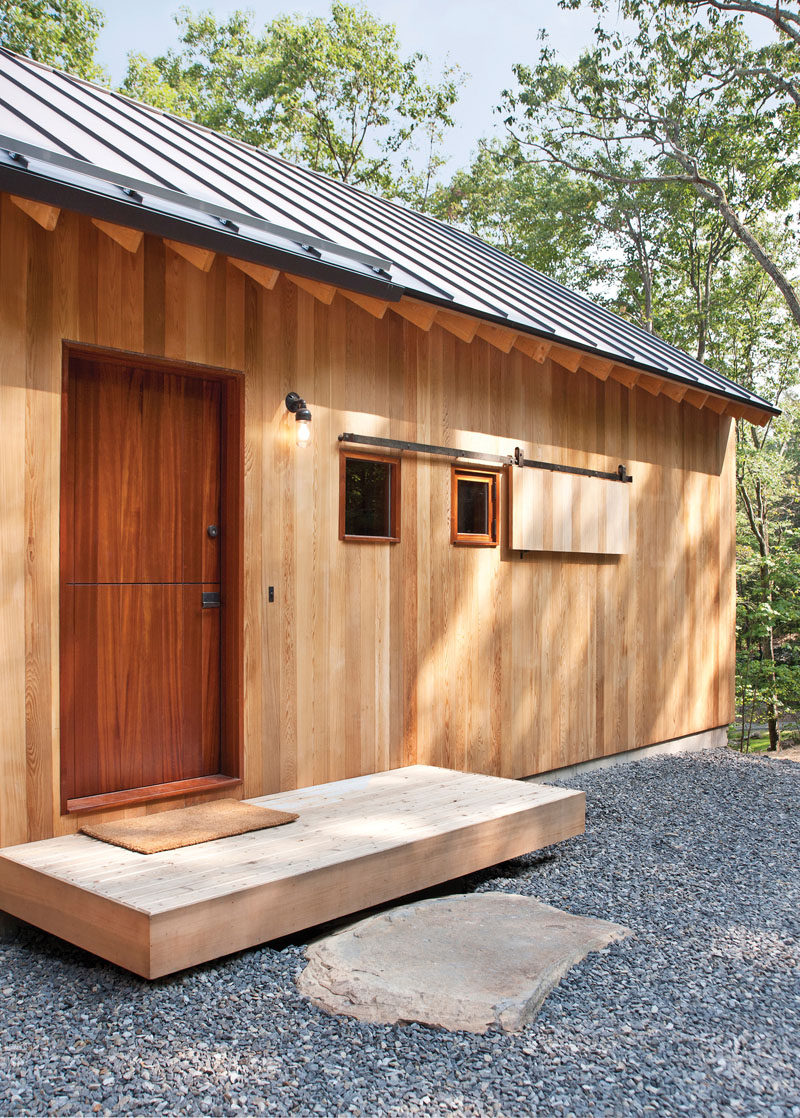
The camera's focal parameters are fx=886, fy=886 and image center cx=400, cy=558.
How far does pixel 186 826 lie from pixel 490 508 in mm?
2767

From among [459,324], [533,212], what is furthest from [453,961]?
[533,212]

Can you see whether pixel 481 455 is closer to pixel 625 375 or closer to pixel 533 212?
pixel 625 375

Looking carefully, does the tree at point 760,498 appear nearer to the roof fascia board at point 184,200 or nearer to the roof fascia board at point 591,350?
the roof fascia board at point 591,350

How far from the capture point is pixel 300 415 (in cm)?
410

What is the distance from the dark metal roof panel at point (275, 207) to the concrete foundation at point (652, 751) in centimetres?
271

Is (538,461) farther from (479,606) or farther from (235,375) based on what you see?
(235,375)

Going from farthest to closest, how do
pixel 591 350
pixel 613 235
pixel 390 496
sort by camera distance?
1. pixel 613 235
2. pixel 591 350
3. pixel 390 496

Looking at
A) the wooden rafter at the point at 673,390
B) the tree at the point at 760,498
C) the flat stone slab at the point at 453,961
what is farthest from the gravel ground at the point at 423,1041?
the tree at the point at 760,498

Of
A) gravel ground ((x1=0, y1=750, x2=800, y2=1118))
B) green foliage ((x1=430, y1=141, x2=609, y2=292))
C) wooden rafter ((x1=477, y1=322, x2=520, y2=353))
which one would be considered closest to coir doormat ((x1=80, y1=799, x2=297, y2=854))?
gravel ground ((x1=0, y1=750, x2=800, y2=1118))

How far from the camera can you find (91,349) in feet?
11.4

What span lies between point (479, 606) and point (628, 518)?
1819 millimetres

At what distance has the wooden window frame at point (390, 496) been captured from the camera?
4473 millimetres

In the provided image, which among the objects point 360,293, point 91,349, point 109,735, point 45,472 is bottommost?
point 109,735

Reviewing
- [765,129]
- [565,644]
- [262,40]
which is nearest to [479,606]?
[565,644]
